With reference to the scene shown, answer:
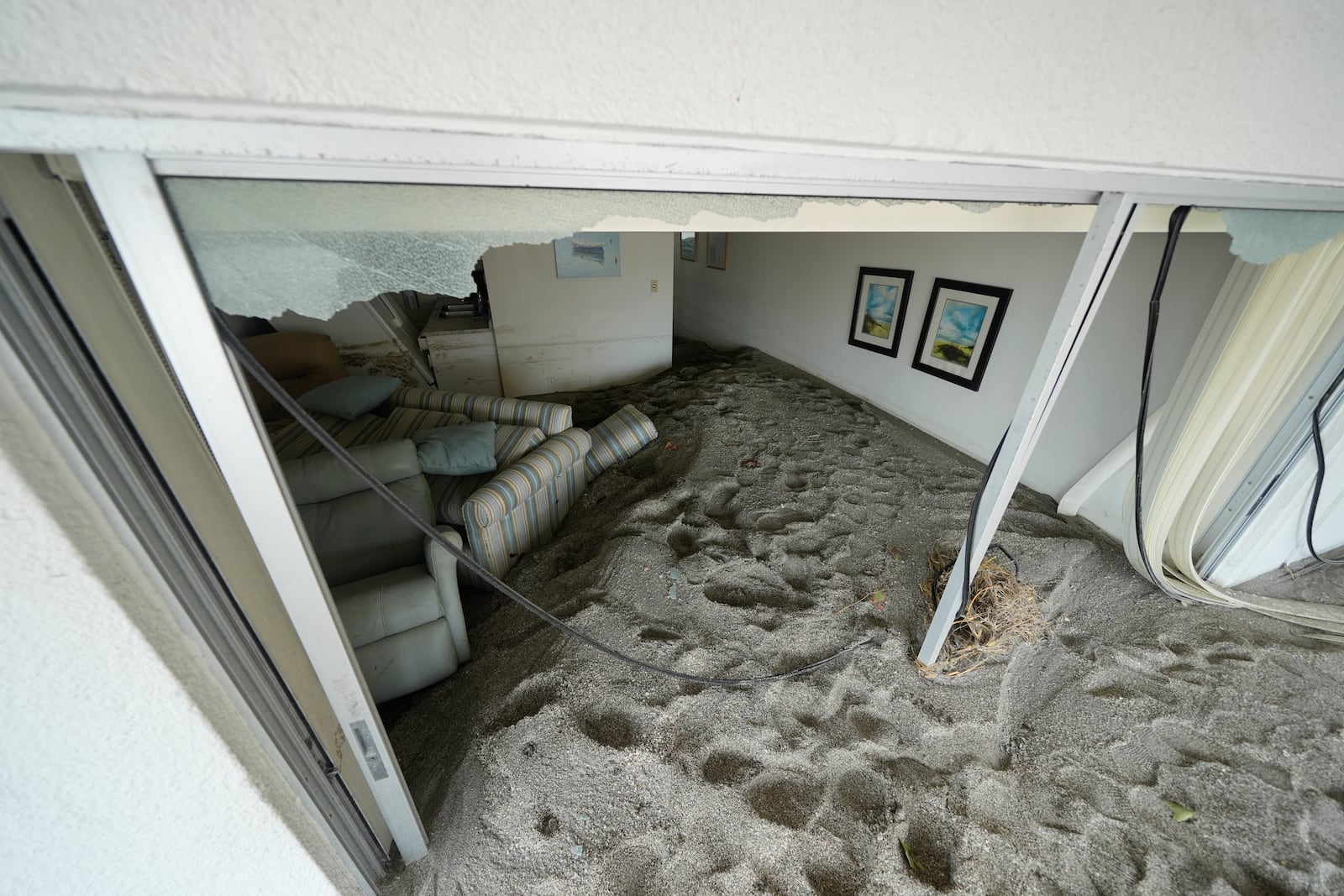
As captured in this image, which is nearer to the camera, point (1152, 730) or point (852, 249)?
point (1152, 730)

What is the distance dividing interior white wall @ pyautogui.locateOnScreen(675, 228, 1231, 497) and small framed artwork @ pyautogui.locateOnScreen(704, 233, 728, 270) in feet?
1.62

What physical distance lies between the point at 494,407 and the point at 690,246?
4506mm

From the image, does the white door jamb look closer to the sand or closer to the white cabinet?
the sand

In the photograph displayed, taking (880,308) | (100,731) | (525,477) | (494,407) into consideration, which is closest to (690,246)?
(880,308)

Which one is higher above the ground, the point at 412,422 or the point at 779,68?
the point at 779,68

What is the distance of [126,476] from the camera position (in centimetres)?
59

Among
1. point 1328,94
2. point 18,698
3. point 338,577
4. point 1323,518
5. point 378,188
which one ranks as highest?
point 1328,94

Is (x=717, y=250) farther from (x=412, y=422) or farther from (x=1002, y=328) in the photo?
(x=412, y=422)

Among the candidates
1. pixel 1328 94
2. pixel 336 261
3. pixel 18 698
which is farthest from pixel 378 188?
pixel 1328 94

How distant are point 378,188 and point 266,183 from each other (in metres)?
0.11

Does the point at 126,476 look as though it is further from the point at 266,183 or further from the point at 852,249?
the point at 852,249

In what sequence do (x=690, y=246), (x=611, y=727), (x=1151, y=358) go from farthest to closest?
(x=690, y=246) → (x=611, y=727) → (x=1151, y=358)

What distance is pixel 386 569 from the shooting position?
2162mm

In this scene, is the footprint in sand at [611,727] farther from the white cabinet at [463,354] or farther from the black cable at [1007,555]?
the white cabinet at [463,354]
